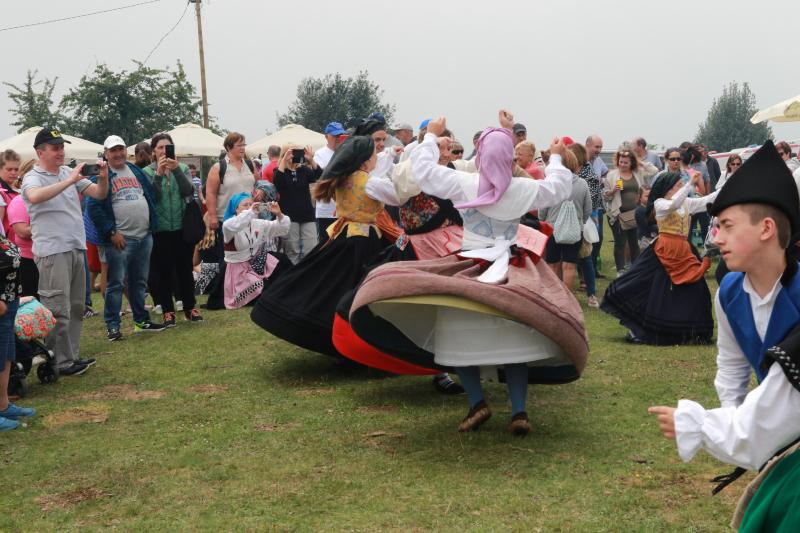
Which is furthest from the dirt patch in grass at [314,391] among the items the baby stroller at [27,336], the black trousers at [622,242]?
the black trousers at [622,242]

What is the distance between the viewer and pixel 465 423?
5922 mm

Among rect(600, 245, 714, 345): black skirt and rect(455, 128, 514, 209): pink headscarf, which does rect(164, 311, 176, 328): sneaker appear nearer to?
rect(600, 245, 714, 345): black skirt

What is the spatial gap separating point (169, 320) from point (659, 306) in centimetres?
513

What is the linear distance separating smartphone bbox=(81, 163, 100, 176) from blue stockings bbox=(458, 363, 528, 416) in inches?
149

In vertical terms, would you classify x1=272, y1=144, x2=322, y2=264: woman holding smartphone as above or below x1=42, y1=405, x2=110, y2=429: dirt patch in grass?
above

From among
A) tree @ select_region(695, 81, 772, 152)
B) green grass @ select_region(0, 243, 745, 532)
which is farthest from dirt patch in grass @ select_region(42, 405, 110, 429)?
tree @ select_region(695, 81, 772, 152)

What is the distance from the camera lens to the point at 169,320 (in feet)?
33.6

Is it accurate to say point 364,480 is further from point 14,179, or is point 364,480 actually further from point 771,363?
point 14,179

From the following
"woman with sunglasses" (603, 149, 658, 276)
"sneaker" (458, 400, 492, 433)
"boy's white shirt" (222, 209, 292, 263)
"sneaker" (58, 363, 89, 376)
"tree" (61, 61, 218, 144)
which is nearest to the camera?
"sneaker" (458, 400, 492, 433)

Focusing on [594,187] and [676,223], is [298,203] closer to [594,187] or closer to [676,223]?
[594,187]

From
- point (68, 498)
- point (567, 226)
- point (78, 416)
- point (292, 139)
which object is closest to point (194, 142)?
point (292, 139)

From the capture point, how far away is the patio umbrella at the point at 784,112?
12922mm

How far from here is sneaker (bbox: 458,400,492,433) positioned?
5883 millimetres

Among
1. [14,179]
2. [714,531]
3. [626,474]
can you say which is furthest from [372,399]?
[14,179]
